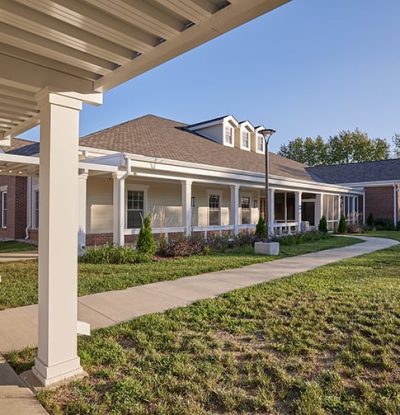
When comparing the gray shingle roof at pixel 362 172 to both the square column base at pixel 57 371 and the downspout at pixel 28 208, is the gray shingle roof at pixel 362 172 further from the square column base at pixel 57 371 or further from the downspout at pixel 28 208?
the square column base at pixel 57 371

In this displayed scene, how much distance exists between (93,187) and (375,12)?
33.2 feet

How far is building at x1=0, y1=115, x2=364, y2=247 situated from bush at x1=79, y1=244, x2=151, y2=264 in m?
0.85

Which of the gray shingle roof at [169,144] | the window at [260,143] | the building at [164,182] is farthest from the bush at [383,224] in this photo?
the window at [260,143]

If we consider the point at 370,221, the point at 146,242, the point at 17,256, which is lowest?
the point at 17,256

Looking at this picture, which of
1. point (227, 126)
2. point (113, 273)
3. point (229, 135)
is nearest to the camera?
point (113, 273)

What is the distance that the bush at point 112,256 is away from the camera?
952 centimetres

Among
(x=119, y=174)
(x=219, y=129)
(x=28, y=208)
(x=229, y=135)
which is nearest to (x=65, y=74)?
(x=119, y=174)

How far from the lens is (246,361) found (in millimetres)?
3549

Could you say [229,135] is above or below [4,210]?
above

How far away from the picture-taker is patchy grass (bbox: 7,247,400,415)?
277 cm

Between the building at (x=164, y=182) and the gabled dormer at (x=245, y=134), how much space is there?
0.07 m

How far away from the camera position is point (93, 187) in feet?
41.9

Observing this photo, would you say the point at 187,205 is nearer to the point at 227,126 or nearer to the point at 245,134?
the point at 227,126

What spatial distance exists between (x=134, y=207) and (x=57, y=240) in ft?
36.8
